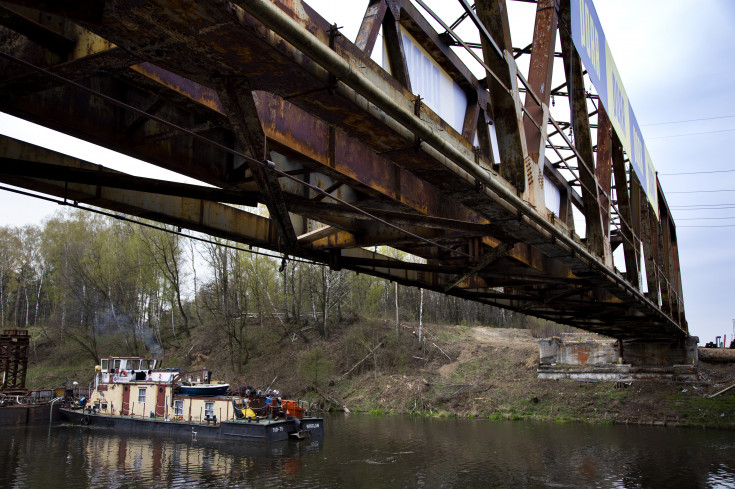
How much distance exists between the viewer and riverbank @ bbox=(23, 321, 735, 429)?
3130 cm

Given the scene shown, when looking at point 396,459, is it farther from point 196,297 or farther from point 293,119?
point 196,297

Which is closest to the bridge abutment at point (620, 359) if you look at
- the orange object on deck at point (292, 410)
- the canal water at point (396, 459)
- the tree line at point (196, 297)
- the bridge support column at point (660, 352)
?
the bridge support column at point (660, 352)

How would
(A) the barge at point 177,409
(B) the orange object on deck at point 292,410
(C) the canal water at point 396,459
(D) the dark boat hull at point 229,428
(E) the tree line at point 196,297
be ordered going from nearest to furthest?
(C) the canal water at point 396,459 → (D) the dark boat hull at point 229,428 → (A) the barge at point 177,409 → (B) the orange object on deck at point 292,410 → (E) the tree line at point 196,297

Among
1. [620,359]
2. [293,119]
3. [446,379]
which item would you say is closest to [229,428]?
→ [446,379]

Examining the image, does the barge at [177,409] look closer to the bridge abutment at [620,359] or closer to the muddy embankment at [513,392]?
the muddy embankment at [513,392]

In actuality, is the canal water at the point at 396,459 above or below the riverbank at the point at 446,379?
below

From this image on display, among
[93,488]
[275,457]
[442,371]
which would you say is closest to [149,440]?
[275,457]

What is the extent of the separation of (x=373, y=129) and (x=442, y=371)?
37998 mm

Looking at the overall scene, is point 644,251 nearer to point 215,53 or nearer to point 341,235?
point 341,235

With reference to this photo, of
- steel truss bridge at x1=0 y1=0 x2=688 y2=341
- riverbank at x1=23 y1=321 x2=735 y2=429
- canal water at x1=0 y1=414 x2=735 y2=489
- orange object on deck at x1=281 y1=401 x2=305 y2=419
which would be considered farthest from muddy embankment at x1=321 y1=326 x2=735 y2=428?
steel truss bridge at x1=0 y1=0 x2=688 y2=341

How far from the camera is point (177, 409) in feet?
101

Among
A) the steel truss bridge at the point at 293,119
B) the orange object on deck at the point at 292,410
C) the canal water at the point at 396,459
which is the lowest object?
the canal water at the point at 396,459

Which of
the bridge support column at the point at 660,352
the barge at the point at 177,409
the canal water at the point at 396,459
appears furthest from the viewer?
the bridge support column at the point at 660,352

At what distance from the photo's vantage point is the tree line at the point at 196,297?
49.7 meters
